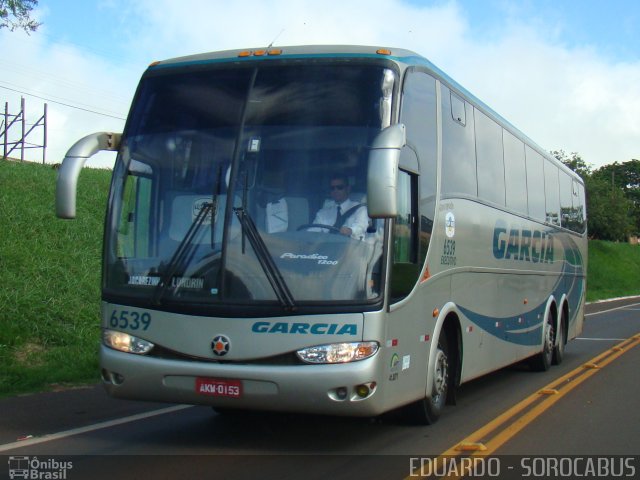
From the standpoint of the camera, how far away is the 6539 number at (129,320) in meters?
6.97

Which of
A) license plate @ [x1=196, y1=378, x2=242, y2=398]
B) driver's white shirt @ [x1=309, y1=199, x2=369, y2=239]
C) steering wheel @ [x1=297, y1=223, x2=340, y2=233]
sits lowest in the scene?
license plate @ [x1=196, y1=378, x2=242, y2=398]

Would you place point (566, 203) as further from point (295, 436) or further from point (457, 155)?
point (295, 436)

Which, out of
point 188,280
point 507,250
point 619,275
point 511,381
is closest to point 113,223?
point 188,280

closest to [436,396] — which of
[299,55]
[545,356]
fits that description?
[299,55]

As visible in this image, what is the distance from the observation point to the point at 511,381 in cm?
1224

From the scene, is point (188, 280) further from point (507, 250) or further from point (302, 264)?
point (507, 250)

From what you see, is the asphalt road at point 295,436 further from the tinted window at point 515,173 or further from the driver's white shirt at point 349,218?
the tinted window at point 515,173

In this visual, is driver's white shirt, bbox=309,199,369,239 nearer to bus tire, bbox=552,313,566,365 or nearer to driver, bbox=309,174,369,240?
driver, bbox=309,174,369,240

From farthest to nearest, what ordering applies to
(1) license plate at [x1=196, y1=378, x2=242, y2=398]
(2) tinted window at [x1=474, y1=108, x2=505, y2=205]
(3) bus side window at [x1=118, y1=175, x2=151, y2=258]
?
(2) tinted window at [x1=474, y1=108, x2=505, y2=205] → (3) bus side window at [x1=118, y1=175, x2=151, y2=258] → (1) license plate at [x1=196, y1=378, x2=242, y2=398]

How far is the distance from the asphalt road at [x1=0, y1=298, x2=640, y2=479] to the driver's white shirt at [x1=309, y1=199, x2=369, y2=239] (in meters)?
1.88

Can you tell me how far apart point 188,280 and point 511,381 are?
22.6 feet

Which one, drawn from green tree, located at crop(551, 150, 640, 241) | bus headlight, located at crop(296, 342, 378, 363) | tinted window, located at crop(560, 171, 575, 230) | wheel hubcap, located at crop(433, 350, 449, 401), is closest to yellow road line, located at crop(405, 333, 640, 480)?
wheel hubcap, located at crop(433, 350, 449, 401)

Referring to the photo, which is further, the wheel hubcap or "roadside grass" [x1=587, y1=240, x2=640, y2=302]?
"roadside grass" [x1=587, y1=240, x2=640, y2=302]

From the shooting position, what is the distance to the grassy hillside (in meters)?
12.0
